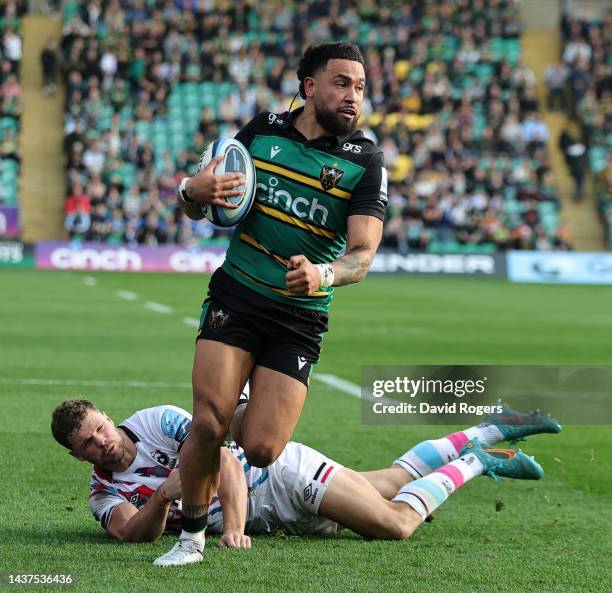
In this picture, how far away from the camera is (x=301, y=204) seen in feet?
18.7

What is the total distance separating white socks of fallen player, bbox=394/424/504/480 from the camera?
22.6 feet

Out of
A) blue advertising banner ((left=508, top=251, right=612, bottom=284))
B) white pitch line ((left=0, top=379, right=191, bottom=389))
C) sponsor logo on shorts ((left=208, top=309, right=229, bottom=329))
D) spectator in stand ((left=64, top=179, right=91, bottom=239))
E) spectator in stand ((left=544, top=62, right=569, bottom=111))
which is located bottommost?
blue advertising banner ((left=508, top=251, right=612, bottom=284))

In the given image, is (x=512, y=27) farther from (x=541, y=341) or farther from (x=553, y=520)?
(x=553, y=520)

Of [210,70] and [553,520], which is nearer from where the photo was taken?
[553,520]

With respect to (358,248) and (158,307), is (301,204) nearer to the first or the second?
(358,248)

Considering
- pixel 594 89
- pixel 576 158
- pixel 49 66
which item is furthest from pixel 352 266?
pixel 594 89

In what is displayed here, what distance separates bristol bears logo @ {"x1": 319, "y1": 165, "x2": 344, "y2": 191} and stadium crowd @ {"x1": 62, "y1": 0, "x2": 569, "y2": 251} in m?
26.4

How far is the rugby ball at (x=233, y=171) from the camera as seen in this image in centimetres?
560

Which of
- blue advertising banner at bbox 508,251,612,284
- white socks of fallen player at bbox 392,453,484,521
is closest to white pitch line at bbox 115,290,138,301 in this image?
blue advertising banner at bbox 508,251,612,284

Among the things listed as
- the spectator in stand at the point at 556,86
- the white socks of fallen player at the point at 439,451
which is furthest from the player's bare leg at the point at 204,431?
the spectator in stand at the point at 556,86

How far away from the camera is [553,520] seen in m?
6.85

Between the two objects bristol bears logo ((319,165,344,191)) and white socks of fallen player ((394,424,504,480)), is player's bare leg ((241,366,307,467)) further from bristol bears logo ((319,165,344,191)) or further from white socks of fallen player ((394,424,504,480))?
white socks of fallen player ((394,424,504,480))

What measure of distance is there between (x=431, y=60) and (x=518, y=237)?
773 centimetres

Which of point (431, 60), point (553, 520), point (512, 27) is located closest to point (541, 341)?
point (553, 520)
